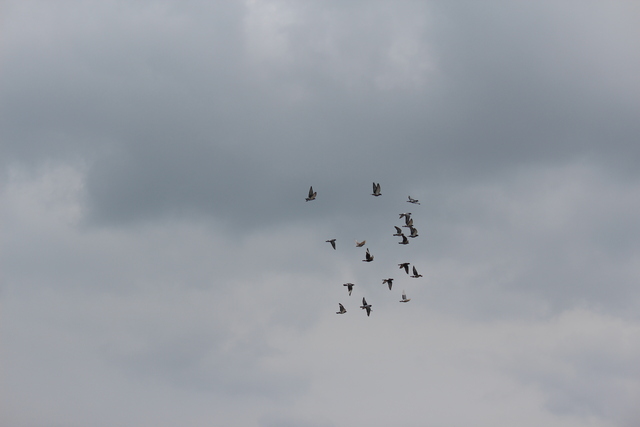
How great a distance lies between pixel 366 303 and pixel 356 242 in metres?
13.5

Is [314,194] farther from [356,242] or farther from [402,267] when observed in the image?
[402,267]

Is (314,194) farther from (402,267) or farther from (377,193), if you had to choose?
(402,267)

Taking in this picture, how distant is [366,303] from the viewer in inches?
7200

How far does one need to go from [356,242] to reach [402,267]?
13.3 metres

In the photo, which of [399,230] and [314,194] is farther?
[399,230]

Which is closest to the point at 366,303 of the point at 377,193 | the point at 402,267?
the point at 402,267

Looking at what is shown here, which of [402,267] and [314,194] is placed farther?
[402,267]

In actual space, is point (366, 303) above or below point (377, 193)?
below

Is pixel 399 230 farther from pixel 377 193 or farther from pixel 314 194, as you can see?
pixel 314 194

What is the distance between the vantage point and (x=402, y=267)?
612ft

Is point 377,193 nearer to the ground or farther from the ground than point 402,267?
farther from the ground

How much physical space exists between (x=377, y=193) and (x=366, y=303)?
23.5 m

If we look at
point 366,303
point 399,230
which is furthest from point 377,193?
point 366,303

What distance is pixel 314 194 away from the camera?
172625 millimetres
